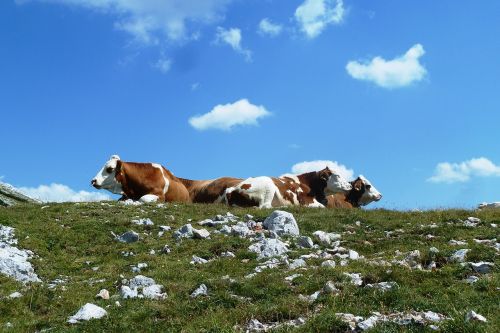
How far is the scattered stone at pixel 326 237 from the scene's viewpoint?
1662 cm

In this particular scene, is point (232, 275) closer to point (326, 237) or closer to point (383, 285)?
point (383, 285)

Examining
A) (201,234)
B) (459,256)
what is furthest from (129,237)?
(459,256)

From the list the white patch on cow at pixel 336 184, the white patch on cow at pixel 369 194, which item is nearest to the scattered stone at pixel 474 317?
the white patch on cow at pixel 336 184

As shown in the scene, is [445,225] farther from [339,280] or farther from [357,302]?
[357,302]

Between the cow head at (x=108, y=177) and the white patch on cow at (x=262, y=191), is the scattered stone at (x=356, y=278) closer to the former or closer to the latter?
the white patch on cow at (x=262, y=191)

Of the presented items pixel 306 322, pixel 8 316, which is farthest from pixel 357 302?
pixel 8 316

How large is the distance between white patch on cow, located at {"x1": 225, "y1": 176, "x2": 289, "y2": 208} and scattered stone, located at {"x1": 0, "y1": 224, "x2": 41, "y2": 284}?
1232 centimetres

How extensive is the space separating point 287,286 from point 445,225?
855 centimetres

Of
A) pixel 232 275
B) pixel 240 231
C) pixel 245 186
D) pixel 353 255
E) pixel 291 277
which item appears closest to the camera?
pixel 291 277

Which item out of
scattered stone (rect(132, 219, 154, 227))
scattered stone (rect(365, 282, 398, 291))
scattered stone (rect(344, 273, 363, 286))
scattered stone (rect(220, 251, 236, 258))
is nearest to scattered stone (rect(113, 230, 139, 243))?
scattered stone (rect(132, 219, 154, 227))

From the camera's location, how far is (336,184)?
31.8 m

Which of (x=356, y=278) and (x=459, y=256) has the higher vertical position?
(x=459, y=256)

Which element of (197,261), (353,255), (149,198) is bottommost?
(353,255)

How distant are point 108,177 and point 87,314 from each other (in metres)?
19.0
